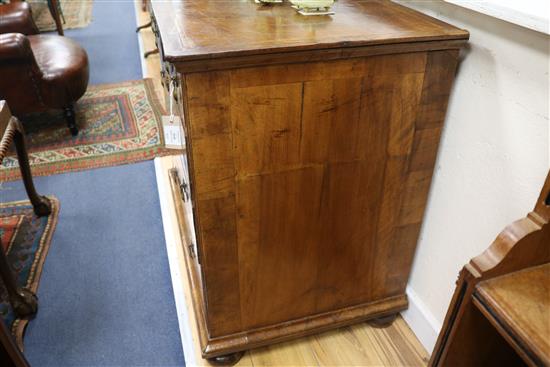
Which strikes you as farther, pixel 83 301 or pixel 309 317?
pixel 83 301

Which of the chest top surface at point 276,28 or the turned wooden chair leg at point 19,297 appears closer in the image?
the chest top surface at point 276,28

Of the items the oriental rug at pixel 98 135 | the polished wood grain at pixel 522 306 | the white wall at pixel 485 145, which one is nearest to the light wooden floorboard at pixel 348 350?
the white wall at pixel 485 145

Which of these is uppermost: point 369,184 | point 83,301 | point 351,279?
point 369,184

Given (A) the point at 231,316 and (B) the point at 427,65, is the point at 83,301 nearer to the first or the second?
(A) the point at 231,316

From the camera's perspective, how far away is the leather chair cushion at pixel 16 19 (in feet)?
8.33

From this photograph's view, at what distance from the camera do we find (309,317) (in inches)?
49.1

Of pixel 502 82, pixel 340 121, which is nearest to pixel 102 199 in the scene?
pixel 340 121

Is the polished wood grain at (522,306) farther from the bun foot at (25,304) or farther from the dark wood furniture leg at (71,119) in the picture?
the dark wood furniture leg at (71,119)

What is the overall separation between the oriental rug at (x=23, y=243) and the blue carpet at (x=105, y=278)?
32 mm

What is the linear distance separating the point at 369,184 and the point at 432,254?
12.7 inches

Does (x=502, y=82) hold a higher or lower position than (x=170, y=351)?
higher

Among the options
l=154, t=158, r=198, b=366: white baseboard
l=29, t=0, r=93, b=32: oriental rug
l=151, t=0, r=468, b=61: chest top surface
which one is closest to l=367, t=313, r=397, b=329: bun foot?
l=154, t=158, r=198, b=366: white baseboard

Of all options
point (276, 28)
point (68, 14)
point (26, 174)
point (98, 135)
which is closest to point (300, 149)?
point (276, 28)

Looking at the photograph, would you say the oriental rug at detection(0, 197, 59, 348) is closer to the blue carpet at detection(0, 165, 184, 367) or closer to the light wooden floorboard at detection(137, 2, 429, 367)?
the blue carpet at detection(0, 165, 184, 367)
